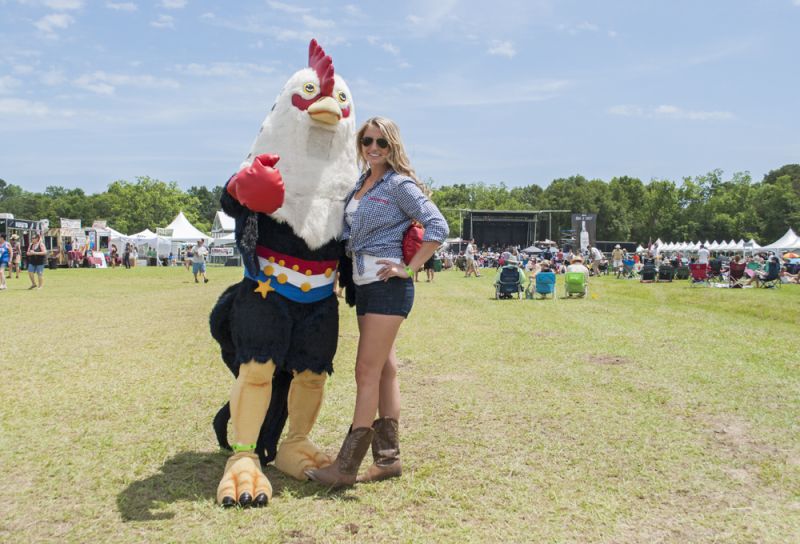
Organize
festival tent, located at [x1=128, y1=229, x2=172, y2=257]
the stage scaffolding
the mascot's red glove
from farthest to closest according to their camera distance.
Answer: the stage scaffolding < festival tent, located at [x1=128, y1=229, x2=172, y2=257] < the mascot's red glove

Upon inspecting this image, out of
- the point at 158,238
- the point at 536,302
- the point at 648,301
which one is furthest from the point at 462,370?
the point at 158,238

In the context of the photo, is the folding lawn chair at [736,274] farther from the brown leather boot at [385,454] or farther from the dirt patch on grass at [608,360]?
the brown leather boot at [385,454]

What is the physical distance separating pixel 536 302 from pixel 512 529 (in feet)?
40.3

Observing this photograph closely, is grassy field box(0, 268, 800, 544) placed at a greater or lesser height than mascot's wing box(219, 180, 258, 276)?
lesser

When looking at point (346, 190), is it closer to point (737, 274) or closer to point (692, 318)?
point (692, 318)

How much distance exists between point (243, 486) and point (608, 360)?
5094 mm

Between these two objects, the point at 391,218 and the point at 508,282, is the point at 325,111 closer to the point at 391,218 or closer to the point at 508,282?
the point at 391,218

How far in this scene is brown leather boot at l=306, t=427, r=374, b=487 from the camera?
11.3 feet

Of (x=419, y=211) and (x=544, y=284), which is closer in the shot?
(x=419, y=211)

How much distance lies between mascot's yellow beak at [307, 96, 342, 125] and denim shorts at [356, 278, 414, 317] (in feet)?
3.12

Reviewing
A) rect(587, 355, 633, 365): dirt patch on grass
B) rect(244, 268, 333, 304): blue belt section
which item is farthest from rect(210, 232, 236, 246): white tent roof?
rect(244, 268, 333, 304): blue belt section

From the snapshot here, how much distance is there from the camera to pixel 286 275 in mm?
3561

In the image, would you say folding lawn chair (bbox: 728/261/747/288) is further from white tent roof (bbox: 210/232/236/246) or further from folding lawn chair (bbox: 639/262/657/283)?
white tent roof (bbox: 210/232/236/246)

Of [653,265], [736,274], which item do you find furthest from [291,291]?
Answer: [653,265]
